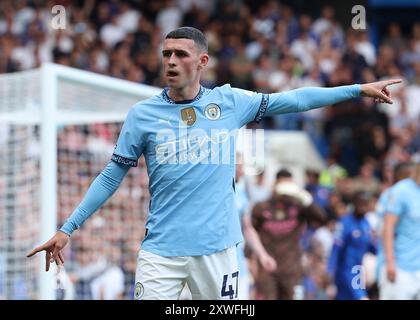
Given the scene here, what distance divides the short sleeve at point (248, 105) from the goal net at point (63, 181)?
330cm

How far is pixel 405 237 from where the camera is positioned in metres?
11.1

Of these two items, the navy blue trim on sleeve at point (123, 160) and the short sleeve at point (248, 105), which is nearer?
the navy blue trim on sleeve at point (123, 160)

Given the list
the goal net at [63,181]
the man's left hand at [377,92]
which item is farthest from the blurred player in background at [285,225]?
the man's left hand at [377,92]

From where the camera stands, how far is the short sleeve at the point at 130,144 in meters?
6.74

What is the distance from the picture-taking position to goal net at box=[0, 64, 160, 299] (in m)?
10.2

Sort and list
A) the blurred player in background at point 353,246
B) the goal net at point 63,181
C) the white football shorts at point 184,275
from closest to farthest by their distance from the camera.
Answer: the white football shorts at point 184,275
the goal net at point 63,181
the blurred player in background at point 353,246

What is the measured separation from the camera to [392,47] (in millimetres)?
20781

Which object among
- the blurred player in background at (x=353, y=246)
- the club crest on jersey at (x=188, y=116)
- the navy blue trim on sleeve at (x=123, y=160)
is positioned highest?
the club crest on jersey at (x=188, y=116)

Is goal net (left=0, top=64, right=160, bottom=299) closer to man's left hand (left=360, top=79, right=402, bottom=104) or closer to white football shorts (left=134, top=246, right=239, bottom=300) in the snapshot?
white football shorts (left=134, top=246, right=239, bottom=300)

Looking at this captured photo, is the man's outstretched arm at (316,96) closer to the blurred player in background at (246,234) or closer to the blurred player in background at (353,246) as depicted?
the blurred player in background at (246,234)

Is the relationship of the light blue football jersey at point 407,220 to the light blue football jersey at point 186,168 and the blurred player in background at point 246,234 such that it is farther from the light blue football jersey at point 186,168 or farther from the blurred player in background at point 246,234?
the light blue football jersey at point 186,168

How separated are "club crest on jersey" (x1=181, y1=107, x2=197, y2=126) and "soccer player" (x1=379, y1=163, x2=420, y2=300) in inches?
180

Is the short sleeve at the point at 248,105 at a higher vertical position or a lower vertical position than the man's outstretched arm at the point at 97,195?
higher

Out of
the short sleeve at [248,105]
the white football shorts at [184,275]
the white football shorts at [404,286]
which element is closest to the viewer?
the white football shorts at [184,275]
